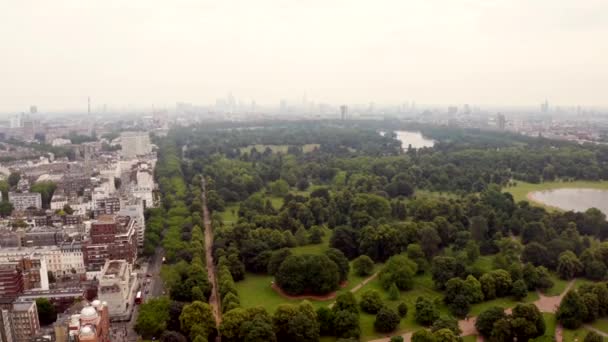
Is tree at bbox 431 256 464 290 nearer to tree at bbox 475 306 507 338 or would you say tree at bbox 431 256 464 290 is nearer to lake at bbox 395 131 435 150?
tree at bbox 475 306 507 338

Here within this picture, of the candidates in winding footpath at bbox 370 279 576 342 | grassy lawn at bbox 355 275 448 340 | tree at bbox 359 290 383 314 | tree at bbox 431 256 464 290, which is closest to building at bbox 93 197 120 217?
grassy lawn at bbox 355 275 448 340

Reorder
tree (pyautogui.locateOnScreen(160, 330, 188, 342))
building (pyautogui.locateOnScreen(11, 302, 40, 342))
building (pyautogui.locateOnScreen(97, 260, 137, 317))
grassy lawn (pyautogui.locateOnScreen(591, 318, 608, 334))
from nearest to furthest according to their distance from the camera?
tree (pyautogui.locateOnScreen(160, 330, 188, 342)) → building (pyautogui.locateOnScreen(11, 302, 40, 342)) → grassy lawn (pyautogui.locateOnScreen(591, 318, 608, 334)) → building (pyautogui.locateOnScreen(97, 260, 137, 317))

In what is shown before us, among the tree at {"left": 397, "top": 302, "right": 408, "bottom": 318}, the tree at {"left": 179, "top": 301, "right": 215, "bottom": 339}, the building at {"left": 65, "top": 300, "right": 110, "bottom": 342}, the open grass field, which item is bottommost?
the tree at {"left": 397, "top": 302, "right": 408, "bottom": 318}

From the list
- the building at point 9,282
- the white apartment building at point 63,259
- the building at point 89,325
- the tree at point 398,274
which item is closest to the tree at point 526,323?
the tree at point 398,274

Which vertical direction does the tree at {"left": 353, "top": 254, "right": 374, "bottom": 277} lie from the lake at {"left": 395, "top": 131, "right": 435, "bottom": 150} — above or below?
below

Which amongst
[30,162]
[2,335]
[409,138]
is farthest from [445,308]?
[409,138]

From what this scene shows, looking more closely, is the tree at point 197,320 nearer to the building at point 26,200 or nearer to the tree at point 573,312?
the tree at point 573,312

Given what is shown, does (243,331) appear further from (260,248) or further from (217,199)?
(217,199)
